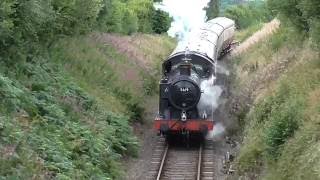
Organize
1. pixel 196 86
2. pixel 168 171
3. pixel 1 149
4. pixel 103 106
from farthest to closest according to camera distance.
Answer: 1. pixel 103 106
2. pixel 196 86
3. pixel 168 171
4. pixel 1 149

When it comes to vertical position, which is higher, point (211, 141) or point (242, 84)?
point (242, 84)

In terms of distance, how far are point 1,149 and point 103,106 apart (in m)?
8.81

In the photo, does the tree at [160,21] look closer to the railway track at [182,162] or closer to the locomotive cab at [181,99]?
the railway track at [182,162]

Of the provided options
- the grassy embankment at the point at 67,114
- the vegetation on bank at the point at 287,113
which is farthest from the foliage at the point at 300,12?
the grassy embankment at the point at 67,114

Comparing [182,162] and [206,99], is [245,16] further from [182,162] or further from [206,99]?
[182,162]

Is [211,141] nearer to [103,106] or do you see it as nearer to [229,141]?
[229,141]

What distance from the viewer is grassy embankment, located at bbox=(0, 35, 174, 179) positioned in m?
12.4

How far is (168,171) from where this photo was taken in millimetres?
16953

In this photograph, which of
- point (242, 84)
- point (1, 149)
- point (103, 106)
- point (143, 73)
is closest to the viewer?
point (1, 149)

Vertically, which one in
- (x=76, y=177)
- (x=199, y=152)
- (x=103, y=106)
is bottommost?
(x=76, y=177)

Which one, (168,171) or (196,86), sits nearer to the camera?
(168,171)

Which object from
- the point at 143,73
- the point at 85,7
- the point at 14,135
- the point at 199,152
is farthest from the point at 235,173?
the point at 143,73

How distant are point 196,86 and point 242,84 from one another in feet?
23.7

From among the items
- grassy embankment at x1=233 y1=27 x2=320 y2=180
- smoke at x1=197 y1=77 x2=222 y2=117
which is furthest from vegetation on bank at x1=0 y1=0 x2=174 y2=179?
grassy embankment at x1=233 y1=27 x2=320 y2=180
